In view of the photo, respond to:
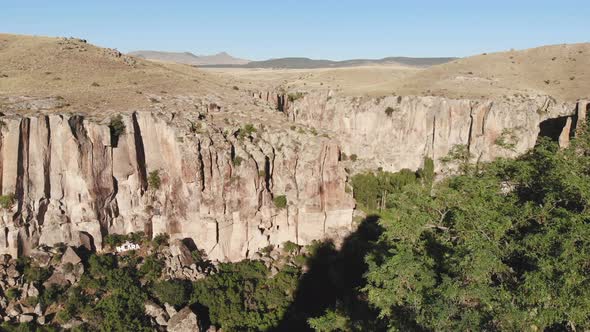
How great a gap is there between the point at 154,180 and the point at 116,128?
659cm

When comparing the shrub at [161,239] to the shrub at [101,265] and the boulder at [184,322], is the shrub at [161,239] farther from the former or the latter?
the boulder at [184,322]

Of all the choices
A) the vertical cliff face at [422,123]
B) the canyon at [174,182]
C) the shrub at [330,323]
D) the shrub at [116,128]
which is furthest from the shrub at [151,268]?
the vertical cliff face at [422,123]

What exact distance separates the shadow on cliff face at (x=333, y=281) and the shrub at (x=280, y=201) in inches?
245

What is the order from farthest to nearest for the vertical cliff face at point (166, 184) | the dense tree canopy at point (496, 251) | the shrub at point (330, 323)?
1. the vertical cliff face at point (166, 184)
2. the shrub at point (330, 323)
3. the dense tree canopy at point (496, 251)

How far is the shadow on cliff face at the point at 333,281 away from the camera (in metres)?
39.9

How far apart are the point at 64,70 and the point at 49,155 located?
29569 mm

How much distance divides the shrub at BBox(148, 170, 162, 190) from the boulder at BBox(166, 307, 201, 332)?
14707 mm

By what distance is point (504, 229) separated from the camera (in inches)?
990

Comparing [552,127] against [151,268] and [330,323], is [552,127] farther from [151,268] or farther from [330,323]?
[151,268]

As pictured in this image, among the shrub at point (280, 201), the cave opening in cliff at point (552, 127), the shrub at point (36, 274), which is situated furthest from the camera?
the cave opening in cliff at point (552, 127)

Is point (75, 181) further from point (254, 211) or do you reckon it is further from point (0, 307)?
point (254, 211)

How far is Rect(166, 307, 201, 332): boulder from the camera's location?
36281 mm

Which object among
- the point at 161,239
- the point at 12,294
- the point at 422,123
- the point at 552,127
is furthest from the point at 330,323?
the point at 552,127

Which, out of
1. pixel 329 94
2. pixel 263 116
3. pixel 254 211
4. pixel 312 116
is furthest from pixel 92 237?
pixel 329 94
